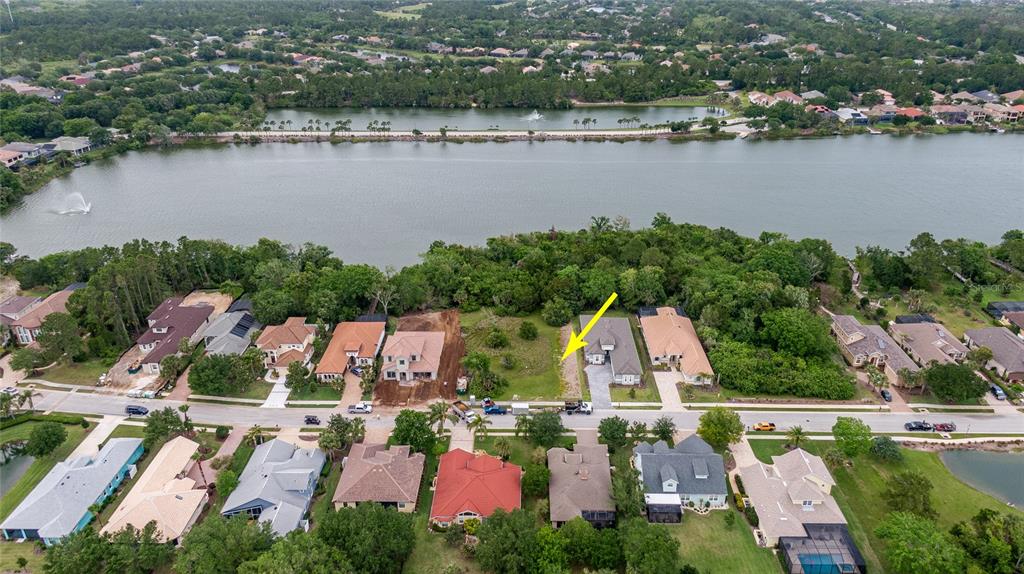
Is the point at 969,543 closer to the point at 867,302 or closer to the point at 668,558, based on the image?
the point at 668,558

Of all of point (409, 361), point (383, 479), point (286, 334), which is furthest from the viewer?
point (286, 334)

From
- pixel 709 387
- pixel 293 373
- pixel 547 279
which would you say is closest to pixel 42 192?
pixel 293 373

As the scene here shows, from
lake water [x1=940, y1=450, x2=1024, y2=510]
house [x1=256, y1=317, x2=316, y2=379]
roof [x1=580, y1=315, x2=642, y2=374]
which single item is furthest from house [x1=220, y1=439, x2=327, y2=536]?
lake water [x1=940, y1=450, x2=1024, y2=510]

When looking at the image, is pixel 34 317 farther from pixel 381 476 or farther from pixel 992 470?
pixel 992 470

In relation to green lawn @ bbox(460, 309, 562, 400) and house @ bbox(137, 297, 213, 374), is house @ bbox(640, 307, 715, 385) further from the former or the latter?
house @ bbox(137, 297, 213, 374)

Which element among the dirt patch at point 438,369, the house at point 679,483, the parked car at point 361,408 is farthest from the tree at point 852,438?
the parked car at point 361,408

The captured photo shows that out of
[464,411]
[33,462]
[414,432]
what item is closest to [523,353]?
[464,411]

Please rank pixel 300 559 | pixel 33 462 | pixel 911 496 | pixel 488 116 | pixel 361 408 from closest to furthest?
1. pixel 300 559
2. pixel 911 496
3. pixel 33 462
4. pixel 361 408
5. pixel 488 116

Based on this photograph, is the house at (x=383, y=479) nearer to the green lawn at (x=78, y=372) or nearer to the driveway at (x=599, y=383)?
the driveway at (x=599, y=383)
